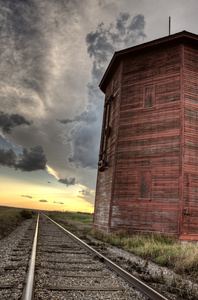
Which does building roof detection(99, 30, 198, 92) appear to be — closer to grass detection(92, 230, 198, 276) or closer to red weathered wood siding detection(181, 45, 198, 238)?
red weathered wood siding detection(181, 45, 198, 238)

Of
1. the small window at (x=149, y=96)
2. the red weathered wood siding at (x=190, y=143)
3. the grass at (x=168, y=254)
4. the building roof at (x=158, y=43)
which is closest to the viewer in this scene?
the grass at (x=168, y=254)

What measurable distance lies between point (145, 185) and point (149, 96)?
17.0ft

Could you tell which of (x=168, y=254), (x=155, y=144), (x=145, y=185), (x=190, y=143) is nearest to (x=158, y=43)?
(x=155, y=144)

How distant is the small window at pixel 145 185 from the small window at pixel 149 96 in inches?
158

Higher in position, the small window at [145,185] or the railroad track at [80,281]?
the small window at [145,185]

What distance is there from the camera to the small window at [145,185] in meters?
12.2

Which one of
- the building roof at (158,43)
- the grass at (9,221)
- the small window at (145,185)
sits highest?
the building roof at (158,43)

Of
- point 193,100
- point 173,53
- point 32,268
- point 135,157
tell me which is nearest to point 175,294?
point 32,268

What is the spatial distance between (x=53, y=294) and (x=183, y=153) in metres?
9.80

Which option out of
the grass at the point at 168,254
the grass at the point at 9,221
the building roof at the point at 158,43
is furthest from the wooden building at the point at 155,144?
the grass at the point at 9,221

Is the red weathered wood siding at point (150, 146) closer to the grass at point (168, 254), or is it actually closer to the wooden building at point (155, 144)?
the wooden building at point (155, 144)

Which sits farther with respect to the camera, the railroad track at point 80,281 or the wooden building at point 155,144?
the wooden building at point 155,144

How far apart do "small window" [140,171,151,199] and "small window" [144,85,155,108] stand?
4.01 meters

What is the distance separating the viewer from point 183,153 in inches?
460
